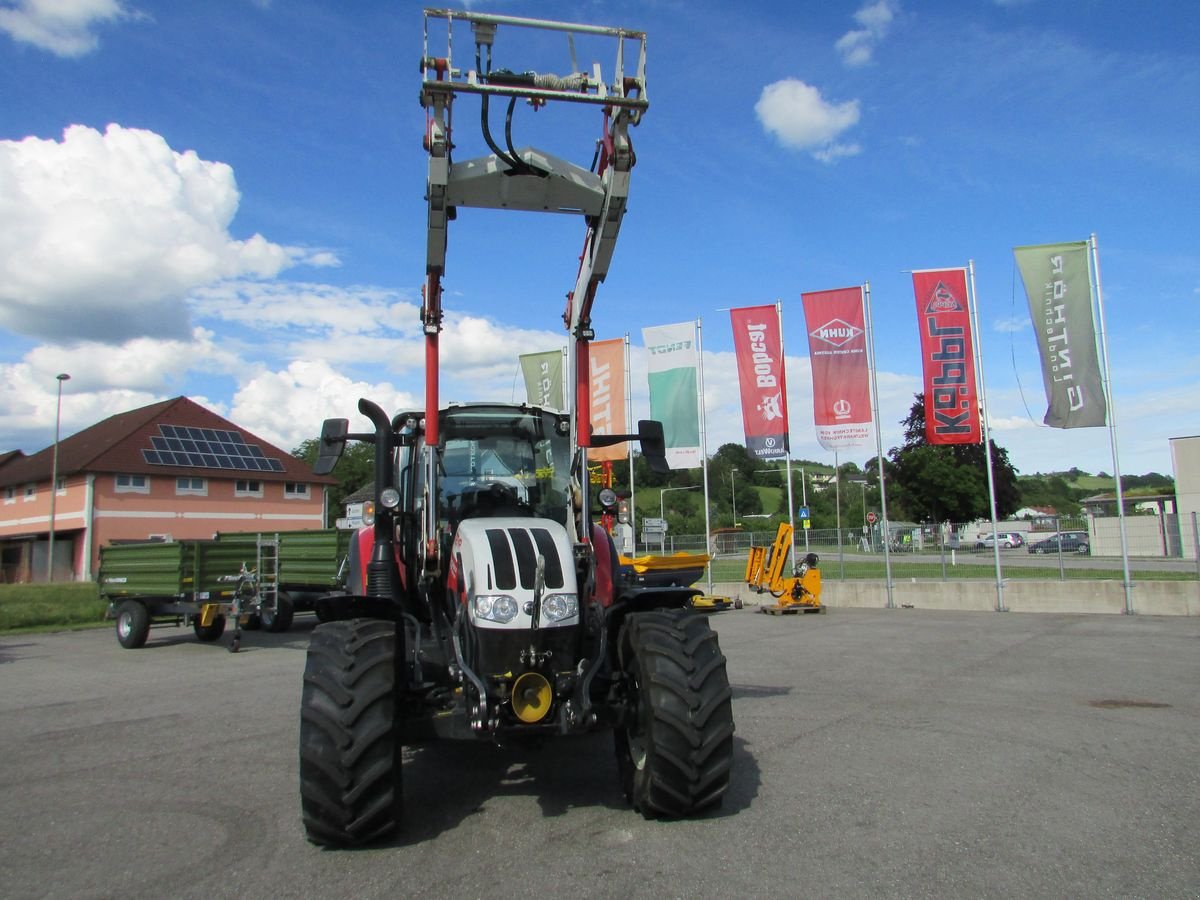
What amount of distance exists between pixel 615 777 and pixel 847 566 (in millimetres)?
18438

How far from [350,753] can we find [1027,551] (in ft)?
77.4

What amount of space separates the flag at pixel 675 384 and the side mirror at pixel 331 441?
644 inches

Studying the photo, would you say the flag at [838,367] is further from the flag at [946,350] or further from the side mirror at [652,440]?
the side mirror at [652,440]

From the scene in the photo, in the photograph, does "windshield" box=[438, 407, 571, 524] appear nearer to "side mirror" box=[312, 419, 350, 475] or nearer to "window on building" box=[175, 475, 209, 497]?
"side mirror" box=[312, 419, 350, 475]

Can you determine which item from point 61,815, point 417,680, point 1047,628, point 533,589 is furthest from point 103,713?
point 1047,628

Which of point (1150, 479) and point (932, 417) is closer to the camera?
point (932, 417)

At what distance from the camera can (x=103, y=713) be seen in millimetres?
9195

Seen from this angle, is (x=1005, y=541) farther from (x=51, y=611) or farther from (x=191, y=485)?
(x=191, y=485)

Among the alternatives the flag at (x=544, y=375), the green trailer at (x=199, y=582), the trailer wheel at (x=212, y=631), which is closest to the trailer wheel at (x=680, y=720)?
the green trailer at (x=199, y=582)

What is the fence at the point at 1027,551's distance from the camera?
63.2 feet

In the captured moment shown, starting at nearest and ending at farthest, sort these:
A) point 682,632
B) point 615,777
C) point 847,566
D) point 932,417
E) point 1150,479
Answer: point 682,632, point 615,777, point 932,417, point 847,566, point 1150,479

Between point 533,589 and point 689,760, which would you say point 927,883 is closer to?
point 689,760

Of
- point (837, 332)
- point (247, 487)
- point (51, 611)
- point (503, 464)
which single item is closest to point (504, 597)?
point (503, 464)

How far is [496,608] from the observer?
4.84m
